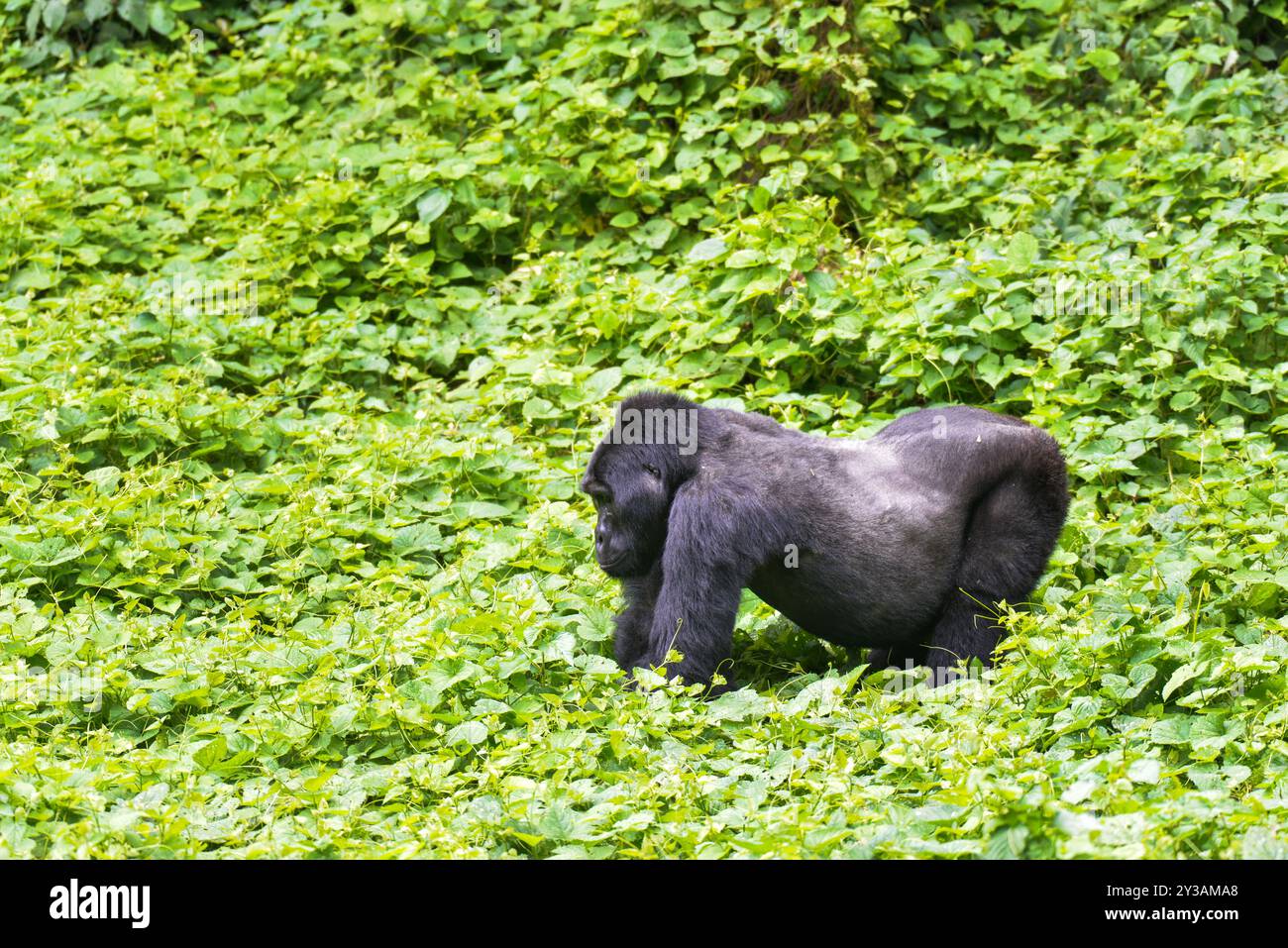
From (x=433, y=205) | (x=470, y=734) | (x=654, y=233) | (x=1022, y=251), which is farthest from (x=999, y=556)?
(x=433, y=205)

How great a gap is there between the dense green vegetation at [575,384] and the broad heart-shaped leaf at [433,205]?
6cm

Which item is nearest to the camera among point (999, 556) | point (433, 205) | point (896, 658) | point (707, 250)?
point (999, 556)

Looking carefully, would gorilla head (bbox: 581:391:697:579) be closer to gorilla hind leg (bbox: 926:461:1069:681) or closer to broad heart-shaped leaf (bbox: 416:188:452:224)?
gorilla hind leg (bbox: 926:461:1069:681)

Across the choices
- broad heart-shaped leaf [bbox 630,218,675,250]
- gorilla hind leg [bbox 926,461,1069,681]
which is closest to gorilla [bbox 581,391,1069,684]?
gorilla hind leg [bbox 926,461,1069,681]

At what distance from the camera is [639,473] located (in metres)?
5.17

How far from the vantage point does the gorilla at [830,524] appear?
4973mm

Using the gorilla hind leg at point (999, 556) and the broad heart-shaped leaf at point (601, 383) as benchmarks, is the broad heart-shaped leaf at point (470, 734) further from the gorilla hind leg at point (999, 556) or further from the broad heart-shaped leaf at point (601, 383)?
the broad heart-shaped leaf at point (601, 383)

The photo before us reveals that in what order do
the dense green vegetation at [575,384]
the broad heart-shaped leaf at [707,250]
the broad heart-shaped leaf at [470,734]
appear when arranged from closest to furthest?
the dense green vegetation at [575,384] < the broad heart-shaped leaf at [470,734] < the broad heart-shaped leaf at [707,250]

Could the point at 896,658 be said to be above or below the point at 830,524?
below

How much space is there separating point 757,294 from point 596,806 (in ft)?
12.1

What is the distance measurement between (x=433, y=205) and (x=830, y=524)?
3.96 meters

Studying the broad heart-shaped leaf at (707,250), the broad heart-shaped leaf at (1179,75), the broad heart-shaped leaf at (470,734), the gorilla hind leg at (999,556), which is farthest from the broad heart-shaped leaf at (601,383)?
the broad heart-shaped leaf at (1179,75)

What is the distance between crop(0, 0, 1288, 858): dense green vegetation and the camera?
4137 mm

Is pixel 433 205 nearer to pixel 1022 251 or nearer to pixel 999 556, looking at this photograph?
pixel 1022 251
